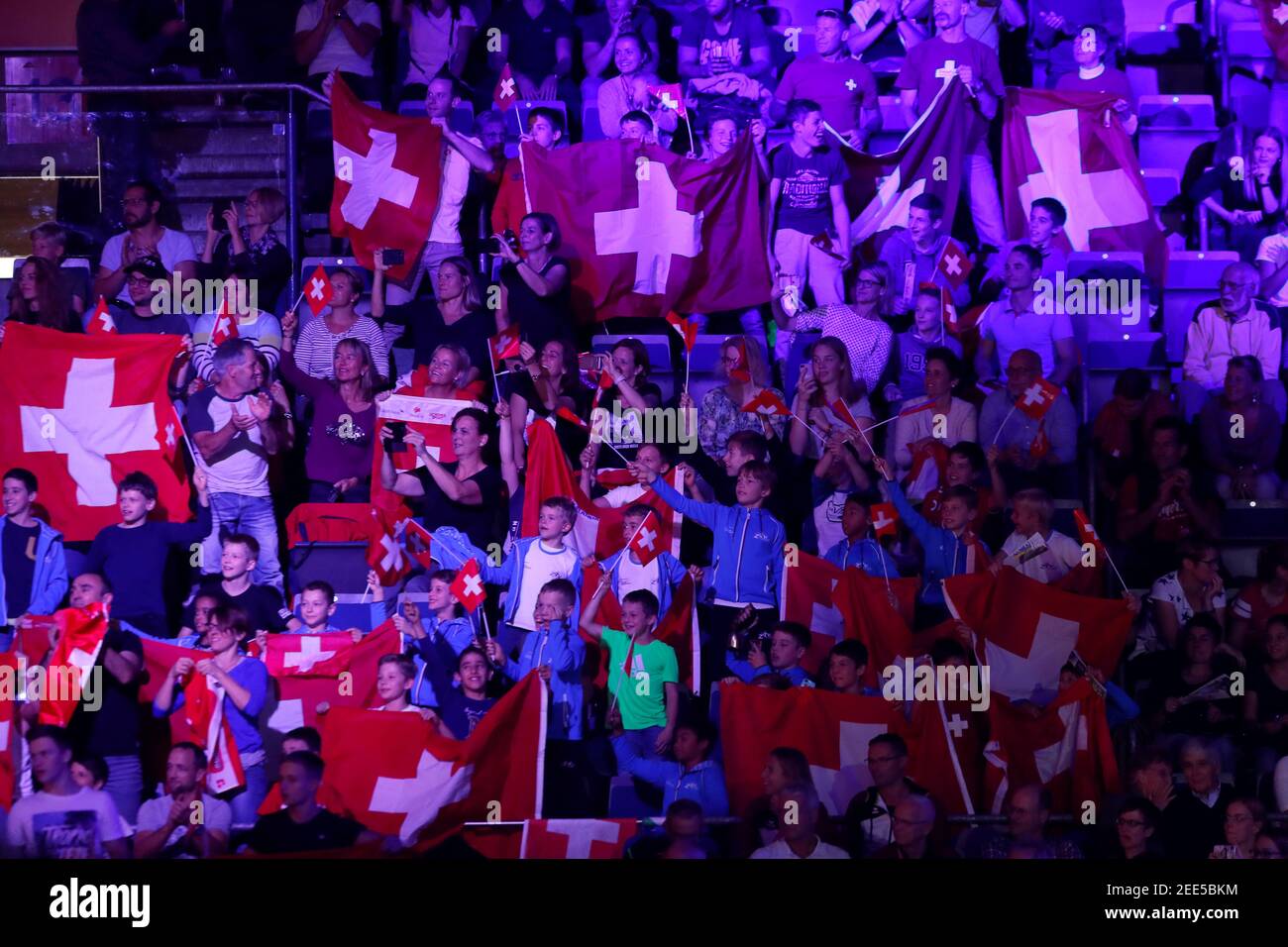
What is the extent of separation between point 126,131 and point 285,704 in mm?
3053

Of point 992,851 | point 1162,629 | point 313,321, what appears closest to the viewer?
point 992,851

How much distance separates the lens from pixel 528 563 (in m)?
8.59

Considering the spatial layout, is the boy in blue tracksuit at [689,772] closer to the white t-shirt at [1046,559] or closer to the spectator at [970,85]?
the white t-shirt at [1046,559]

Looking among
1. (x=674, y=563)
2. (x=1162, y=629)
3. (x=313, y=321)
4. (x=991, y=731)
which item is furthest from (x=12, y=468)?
(x=1162, y=629)

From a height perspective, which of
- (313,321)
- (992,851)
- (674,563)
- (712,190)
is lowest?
(992,851)

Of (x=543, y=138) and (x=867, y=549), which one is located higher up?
(x=543, y=138)

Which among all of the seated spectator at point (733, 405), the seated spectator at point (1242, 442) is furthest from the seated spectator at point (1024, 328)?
the seated spectator at point (733, 405)

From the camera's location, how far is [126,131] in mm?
9312

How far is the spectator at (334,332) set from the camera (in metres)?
9.14

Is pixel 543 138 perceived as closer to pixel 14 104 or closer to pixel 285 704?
pixel 14 104

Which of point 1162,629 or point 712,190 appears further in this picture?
point 712,190

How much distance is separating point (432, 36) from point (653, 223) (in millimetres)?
1746

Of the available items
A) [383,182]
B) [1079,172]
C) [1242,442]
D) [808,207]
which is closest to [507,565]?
[383,182]

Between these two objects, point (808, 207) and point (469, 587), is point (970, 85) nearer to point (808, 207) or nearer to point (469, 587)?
point (808, 207)
